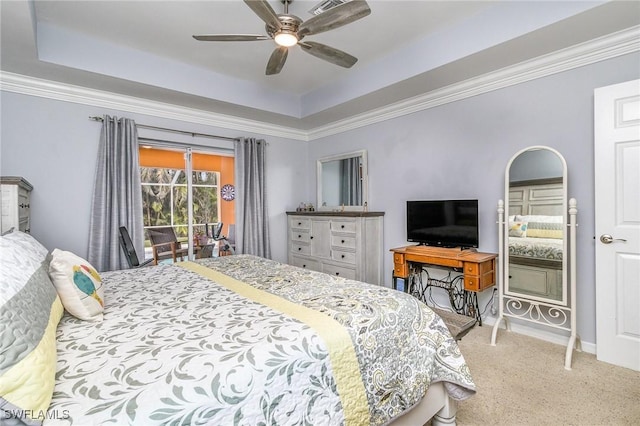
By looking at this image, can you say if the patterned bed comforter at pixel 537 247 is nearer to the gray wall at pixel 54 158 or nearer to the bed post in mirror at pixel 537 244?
the bed post in mirror at pixel 537 244

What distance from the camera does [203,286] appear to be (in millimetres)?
1894

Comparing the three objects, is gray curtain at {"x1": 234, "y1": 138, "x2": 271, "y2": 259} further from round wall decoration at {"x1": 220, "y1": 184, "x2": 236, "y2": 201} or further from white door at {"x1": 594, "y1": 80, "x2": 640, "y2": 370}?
white door at {"x1": 594, "y1": 80, "x2": 640, "y2": 370}

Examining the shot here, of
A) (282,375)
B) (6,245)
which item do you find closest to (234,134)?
(6,245)

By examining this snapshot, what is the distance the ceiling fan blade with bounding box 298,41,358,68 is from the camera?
90.2 inches

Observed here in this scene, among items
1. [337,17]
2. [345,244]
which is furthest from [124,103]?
[345,244]

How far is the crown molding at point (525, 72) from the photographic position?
2.39 m

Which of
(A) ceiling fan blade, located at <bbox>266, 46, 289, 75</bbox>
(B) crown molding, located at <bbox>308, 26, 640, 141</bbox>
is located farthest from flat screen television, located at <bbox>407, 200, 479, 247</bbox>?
(A) ceiling fan blade, located at <bbox>266, 46, 289, 75</bbox>

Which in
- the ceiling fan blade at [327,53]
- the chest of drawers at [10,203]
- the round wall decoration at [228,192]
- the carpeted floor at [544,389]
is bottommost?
the carpeted floor at [544,389]

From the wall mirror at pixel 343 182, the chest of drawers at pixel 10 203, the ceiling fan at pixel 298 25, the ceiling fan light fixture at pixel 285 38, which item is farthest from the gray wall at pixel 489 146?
the chest of drawers at pixel 10 203

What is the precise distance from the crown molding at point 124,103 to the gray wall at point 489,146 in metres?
1.48

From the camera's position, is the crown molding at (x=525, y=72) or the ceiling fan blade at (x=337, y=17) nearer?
the ceiling fan blade at (x=337, y=17)

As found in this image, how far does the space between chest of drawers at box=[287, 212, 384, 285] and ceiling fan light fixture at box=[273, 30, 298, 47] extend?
2195 millimetres

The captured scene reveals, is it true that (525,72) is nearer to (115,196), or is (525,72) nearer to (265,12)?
(265,12)

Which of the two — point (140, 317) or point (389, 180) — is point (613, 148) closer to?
point (389, 180)
